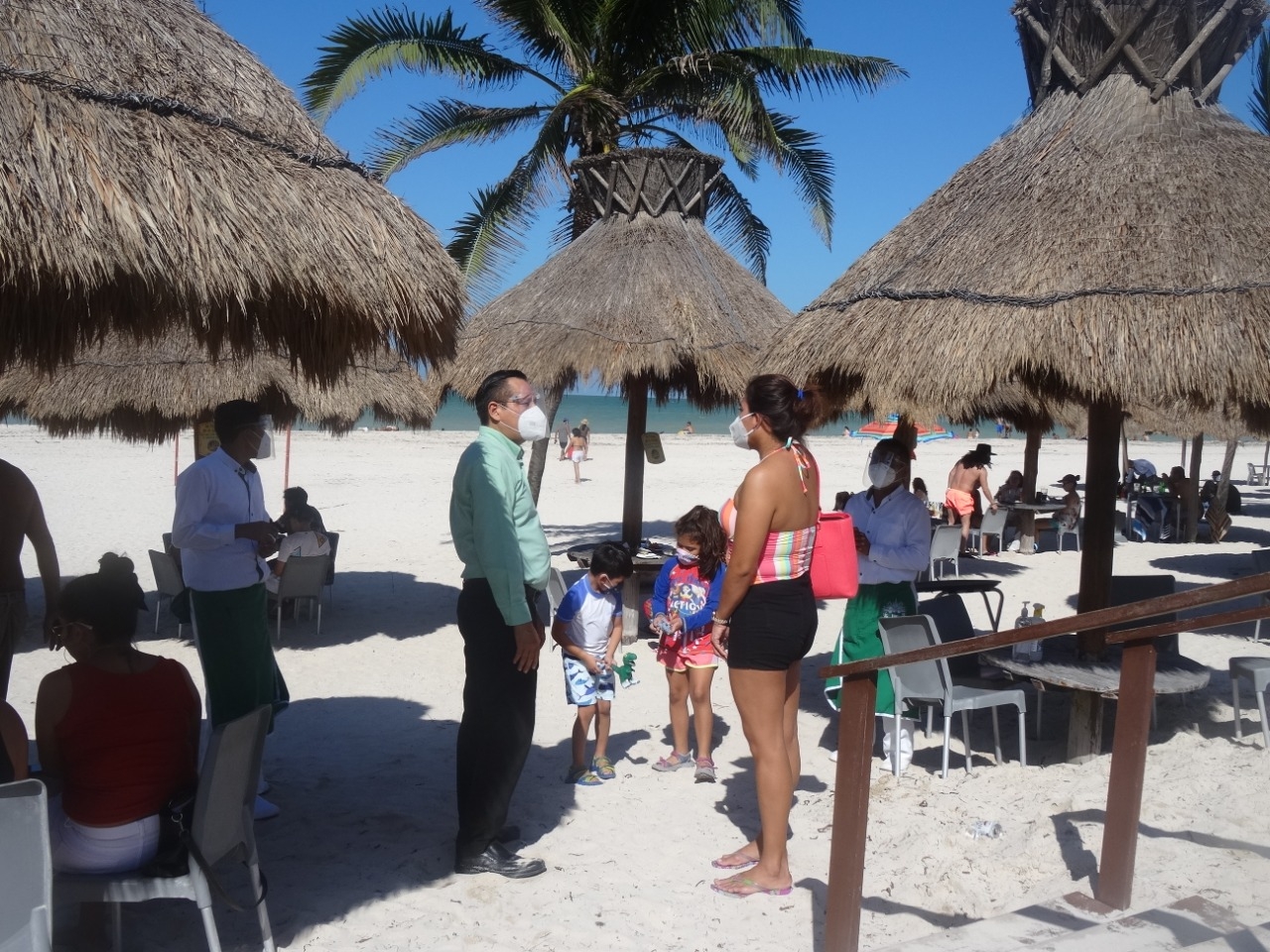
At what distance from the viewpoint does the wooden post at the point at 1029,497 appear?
13930mm

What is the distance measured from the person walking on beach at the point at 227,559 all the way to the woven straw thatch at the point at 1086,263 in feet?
9.91

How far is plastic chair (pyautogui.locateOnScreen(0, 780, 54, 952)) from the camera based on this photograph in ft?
7.73

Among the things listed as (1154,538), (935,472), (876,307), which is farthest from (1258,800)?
(935,472)

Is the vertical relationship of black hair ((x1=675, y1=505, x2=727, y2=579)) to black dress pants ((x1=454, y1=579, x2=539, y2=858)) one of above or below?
above

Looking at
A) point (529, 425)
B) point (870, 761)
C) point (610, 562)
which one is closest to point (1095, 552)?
point (610, 562)

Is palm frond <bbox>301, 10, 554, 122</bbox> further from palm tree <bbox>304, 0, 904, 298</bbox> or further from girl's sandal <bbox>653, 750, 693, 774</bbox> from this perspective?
girl's sandal <bbox>653, 750, 693, 774</bbox>

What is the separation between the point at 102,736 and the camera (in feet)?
9.26

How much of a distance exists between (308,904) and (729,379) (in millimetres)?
5407

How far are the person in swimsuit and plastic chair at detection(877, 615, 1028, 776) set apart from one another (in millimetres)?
1396

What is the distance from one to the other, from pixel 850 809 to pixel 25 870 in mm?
2095

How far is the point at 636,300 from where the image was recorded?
27.5 feet

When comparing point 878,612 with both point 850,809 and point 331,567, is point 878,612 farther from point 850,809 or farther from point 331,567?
point 331,567

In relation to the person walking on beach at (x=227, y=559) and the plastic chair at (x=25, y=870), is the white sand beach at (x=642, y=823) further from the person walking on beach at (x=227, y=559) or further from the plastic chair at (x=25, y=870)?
the plastic chair at (x=25, y=870)

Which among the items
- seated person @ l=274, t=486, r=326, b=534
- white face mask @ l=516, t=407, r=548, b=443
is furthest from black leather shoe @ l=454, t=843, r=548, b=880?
seated person @ l=274, t=486, r=326, b=534
